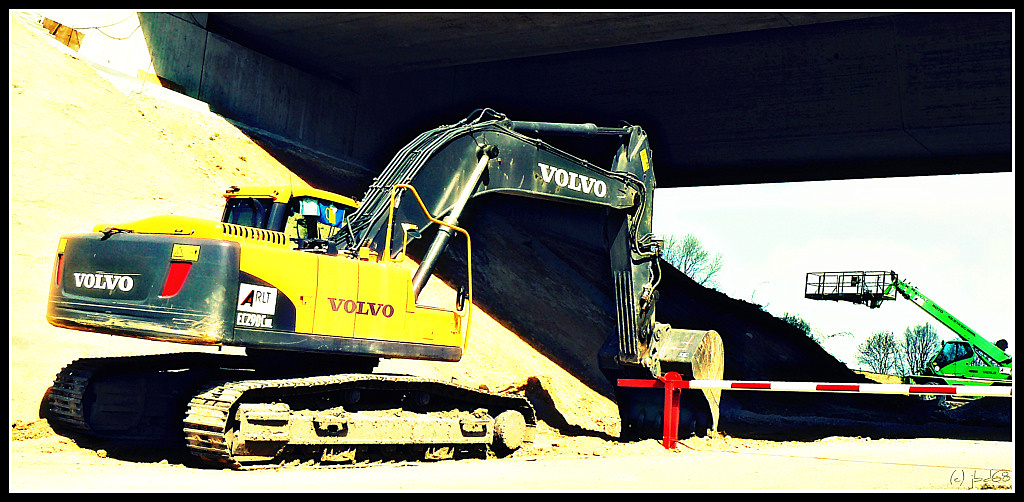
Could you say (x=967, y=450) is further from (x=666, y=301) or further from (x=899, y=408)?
(x=666, y=301)

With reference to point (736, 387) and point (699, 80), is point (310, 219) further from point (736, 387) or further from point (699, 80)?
point (699, 80)

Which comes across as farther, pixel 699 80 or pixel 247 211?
pixel 699 80

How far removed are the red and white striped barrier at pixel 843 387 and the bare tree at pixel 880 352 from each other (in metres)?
34.3

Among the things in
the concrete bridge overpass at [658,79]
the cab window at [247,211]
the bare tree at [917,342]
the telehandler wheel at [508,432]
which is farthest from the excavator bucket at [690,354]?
the bare tree at [917,342]

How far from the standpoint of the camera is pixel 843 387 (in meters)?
12.5

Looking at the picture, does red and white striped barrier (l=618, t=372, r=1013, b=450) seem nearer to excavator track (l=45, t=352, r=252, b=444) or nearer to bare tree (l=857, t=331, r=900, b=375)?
excavator track (l=45, t=352, r=252, b=444)

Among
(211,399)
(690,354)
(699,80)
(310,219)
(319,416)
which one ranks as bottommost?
(319,416)

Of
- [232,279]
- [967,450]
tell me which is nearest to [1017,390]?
[967,450]

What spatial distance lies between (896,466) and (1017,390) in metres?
1.94
